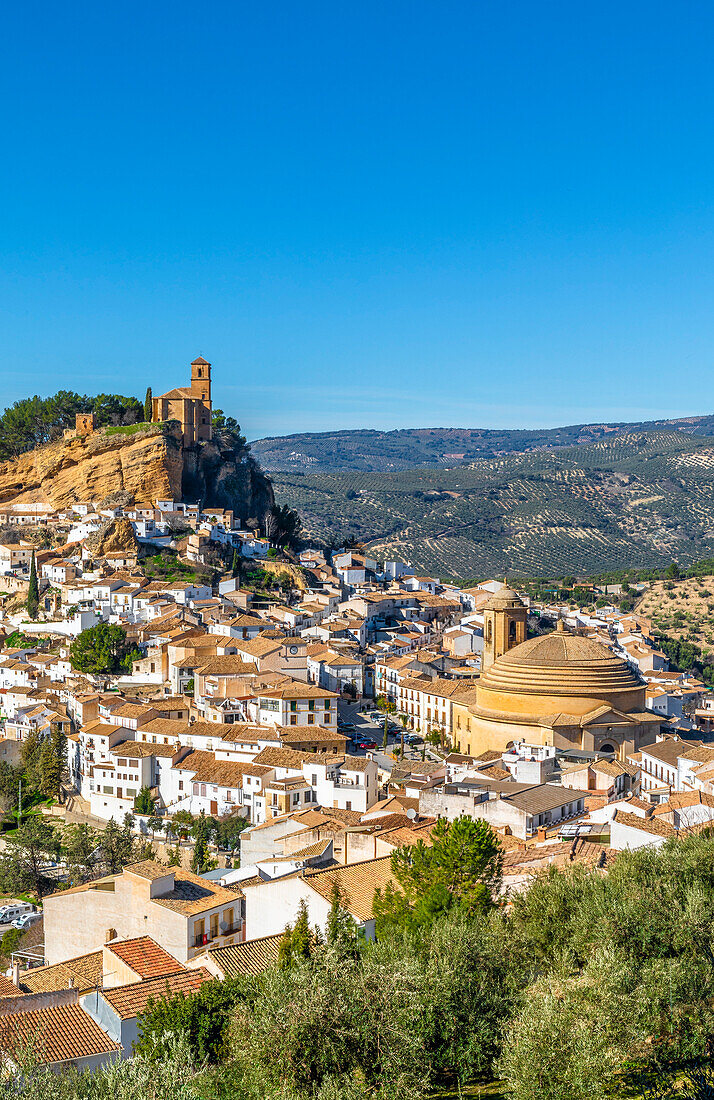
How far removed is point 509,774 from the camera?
1326 inches

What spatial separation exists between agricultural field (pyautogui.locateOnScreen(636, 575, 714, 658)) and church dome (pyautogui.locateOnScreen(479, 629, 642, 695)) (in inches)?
1594

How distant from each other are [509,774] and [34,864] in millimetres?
14729

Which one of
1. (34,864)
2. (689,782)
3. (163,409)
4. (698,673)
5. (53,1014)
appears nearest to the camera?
(53,1014)

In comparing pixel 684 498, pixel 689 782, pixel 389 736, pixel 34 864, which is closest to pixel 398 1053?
pixel 689 782

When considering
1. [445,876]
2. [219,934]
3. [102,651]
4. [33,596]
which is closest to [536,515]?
[33,596]

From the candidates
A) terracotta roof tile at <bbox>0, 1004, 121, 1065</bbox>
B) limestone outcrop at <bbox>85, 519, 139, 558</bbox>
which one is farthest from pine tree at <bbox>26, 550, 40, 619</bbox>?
terracotta roof tile at <bbox>0, 1004, 121, 1065</bbox>

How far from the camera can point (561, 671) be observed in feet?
129

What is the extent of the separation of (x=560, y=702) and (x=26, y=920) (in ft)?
60.4

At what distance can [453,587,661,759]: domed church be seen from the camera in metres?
38.1

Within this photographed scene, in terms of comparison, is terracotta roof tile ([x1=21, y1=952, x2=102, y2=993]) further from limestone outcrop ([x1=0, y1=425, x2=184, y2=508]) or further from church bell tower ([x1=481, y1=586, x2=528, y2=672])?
limestone outcrop ([x1=0, y1=425, x2=184, y2=508])

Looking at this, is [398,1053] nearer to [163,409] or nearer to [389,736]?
[389,736]

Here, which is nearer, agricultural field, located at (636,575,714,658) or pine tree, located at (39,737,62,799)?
pine tree, located at (39,737,62,799)

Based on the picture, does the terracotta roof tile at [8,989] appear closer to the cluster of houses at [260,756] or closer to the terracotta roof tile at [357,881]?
the cluster of houses at [260,756]

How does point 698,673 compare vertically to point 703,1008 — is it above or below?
below
